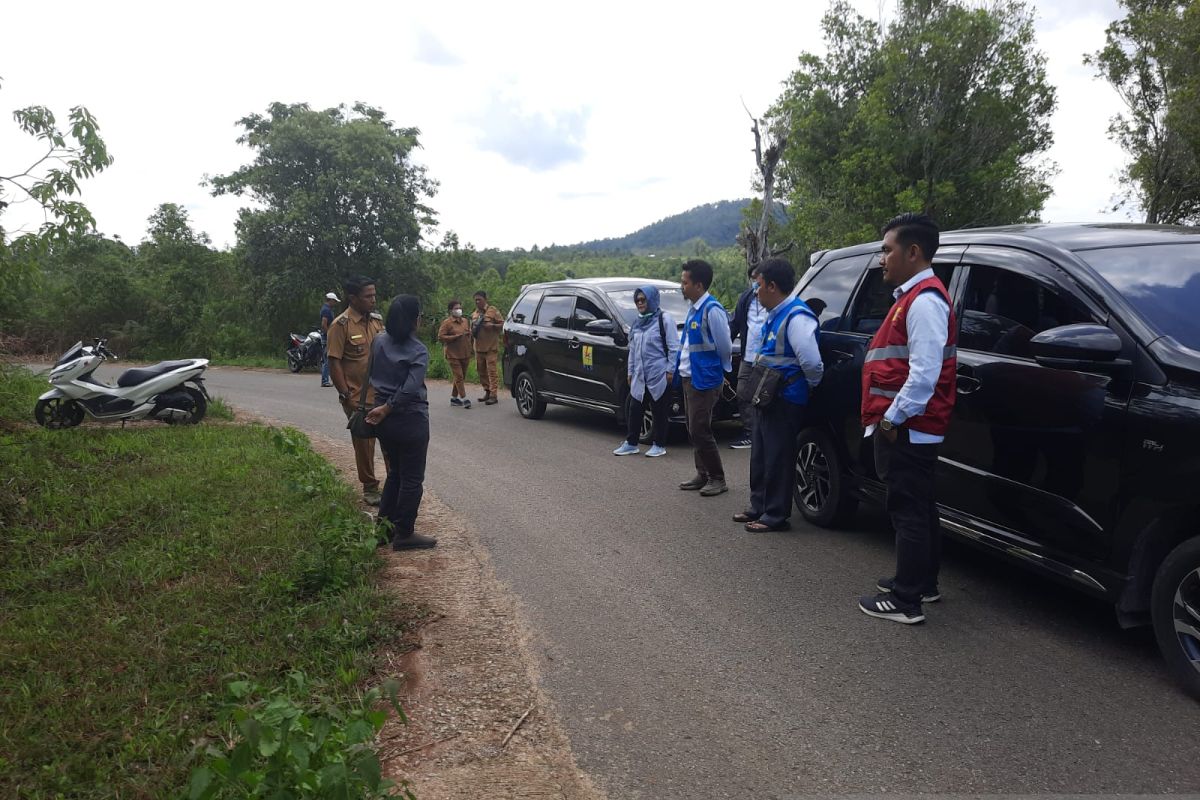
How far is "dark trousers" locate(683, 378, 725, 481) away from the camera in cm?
727

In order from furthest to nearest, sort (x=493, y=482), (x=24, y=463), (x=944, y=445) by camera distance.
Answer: (x=493, y=482) < (x=24, y=463) < (x=944, y=445)

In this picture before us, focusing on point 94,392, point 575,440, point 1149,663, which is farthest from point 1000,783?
point 94,392

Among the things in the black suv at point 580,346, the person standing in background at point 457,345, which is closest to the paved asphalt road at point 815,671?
the black suv at point 580,346

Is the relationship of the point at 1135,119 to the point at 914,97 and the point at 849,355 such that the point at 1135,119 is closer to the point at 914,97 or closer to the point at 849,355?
the point at 914,97

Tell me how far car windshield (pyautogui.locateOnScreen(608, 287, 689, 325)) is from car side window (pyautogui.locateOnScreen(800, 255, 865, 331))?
3721 mm

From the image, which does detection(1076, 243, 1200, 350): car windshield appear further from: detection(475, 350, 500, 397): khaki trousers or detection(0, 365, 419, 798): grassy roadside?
detection(475, 350, 500, 397): khaki trousers

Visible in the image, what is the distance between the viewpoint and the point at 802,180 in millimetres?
37344

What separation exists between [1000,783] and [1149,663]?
146cm

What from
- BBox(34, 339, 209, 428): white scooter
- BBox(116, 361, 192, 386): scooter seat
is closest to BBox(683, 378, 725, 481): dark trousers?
BBox(34, 339, 209, 428): white scooter

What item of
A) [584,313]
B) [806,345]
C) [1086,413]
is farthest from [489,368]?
[1086,413]

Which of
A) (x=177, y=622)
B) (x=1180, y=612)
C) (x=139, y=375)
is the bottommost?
(x=177, y=622)

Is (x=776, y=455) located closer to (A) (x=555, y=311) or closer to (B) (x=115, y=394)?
(A) (x=555, y=311)

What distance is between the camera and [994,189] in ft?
108

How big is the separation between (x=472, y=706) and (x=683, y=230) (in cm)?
18250
